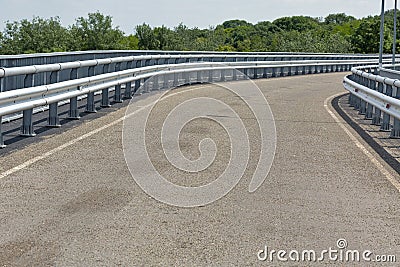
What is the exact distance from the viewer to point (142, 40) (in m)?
78.1

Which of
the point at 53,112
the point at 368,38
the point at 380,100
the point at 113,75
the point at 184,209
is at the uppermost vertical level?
the point at 368,38

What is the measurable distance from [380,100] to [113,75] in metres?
5.54

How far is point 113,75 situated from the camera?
1470 cm

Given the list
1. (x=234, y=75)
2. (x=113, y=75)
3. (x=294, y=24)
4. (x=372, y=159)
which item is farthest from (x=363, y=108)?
(x=294, y=24)

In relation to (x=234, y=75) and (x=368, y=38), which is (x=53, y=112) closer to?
(x=234, y=75)

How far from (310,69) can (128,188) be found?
31987 millimetres

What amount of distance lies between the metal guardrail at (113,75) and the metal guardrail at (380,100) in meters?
5.22

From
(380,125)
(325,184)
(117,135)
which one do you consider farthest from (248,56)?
(325,184)

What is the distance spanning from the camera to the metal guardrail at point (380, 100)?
11.5 m

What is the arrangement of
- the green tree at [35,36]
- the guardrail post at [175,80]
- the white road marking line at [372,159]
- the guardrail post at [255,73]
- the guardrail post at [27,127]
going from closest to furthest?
the white road marking line at [372,159] → the guardrail post at [27,127] → the guardrail post at [175,80] → the guardrail post at [255,73] → the green tree at [35,36]

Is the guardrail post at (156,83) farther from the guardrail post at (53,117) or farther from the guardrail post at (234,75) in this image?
the guardrail post at (53,117)

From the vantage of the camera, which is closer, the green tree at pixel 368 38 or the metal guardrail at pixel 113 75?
the metal guardrail at pixel 113 75

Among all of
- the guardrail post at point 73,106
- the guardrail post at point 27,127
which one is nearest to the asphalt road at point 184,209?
the guardrail post at point 27,127

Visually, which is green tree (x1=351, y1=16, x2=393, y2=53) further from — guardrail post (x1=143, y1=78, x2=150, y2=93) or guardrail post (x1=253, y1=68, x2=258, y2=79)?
guardrail post (x1=143, y1=78, x2=150, y2=93)
